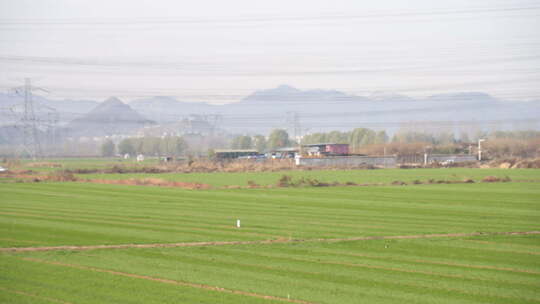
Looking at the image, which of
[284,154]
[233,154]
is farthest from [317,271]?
[284,154]

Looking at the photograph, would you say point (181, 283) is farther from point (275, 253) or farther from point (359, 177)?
point (359, 177)

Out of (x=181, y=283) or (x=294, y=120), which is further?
(x=294, y=120)

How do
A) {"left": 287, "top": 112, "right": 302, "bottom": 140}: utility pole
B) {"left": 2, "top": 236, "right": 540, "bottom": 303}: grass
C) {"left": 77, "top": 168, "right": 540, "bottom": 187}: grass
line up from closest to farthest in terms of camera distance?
{"left": 2, "top": 236, "right": 540, "bottom": 303}: grass, {"left": 77, "top": 168, "right": 540, "bottom": 187}: grass, {"left": 287, "top": 112, "right": 302, "bottom": 140}: utility pole

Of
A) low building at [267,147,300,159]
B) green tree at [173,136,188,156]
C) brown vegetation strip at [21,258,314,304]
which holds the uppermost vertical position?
green tree at [173,136,188,156]

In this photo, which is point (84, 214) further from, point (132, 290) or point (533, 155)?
point (533, 155)

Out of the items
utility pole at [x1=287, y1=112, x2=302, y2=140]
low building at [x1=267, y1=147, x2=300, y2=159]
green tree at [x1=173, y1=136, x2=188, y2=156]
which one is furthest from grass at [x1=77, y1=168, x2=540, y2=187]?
green tree at [x1=173, y1=136, x2=188, y2=156]

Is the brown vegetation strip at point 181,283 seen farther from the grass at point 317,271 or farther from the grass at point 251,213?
the grass at point 251,213

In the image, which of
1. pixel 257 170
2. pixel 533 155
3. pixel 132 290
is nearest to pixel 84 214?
pixel 132 290

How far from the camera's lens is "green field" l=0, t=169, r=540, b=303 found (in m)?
17.0

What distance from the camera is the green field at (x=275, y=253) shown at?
55.7 feet

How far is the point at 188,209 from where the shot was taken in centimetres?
3931

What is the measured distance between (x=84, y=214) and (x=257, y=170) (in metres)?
64.7

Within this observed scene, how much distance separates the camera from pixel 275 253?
2306 centimetres

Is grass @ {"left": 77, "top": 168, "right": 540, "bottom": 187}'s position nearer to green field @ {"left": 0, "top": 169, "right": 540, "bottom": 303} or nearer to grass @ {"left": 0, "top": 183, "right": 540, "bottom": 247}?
grass @ {"left": 0, "top": 183, "right": 540, "bottom": 247}
